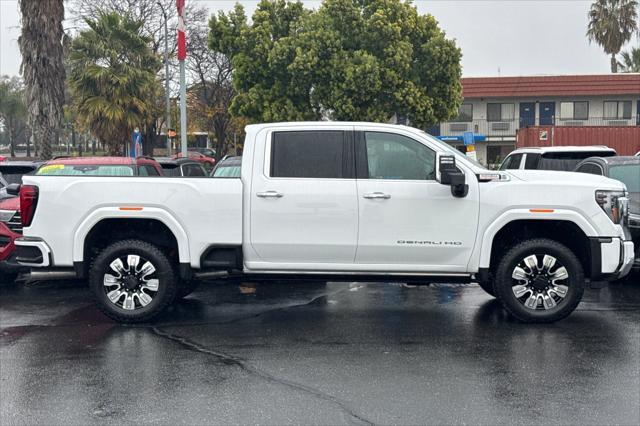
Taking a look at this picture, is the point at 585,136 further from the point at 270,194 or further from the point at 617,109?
the point at 270,194

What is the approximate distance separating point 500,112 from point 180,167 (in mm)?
38644

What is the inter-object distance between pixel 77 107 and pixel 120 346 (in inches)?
1041

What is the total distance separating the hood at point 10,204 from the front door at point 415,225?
4775 millimetres

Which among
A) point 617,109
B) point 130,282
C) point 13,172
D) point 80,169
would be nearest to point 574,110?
point 617,109

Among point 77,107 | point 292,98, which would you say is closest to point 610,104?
point 292,98

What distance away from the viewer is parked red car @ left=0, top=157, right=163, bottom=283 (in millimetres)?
9211

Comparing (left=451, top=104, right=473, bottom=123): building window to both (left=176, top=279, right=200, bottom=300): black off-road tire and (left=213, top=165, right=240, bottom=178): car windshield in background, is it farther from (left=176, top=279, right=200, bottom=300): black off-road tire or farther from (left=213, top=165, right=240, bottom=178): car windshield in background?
(left=176, top=279, right=200, bottom=300): black off-road tire

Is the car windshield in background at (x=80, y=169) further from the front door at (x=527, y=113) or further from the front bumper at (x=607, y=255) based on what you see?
the front door at (x=527, y=113)

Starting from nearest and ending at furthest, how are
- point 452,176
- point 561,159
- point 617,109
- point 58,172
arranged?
1. point 452,176
2. point 58,172
3. point 561,159
4. point 617,109

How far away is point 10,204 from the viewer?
9547 mm

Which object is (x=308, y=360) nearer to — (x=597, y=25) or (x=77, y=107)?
(x=77, y=107)

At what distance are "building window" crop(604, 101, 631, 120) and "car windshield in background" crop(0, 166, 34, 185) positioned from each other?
44237 millimetres

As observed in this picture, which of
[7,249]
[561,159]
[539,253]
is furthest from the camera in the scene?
[561,159]

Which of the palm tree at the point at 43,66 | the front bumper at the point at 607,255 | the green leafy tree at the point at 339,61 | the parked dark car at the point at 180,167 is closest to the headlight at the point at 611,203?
the front bumper at the point at 607,255
